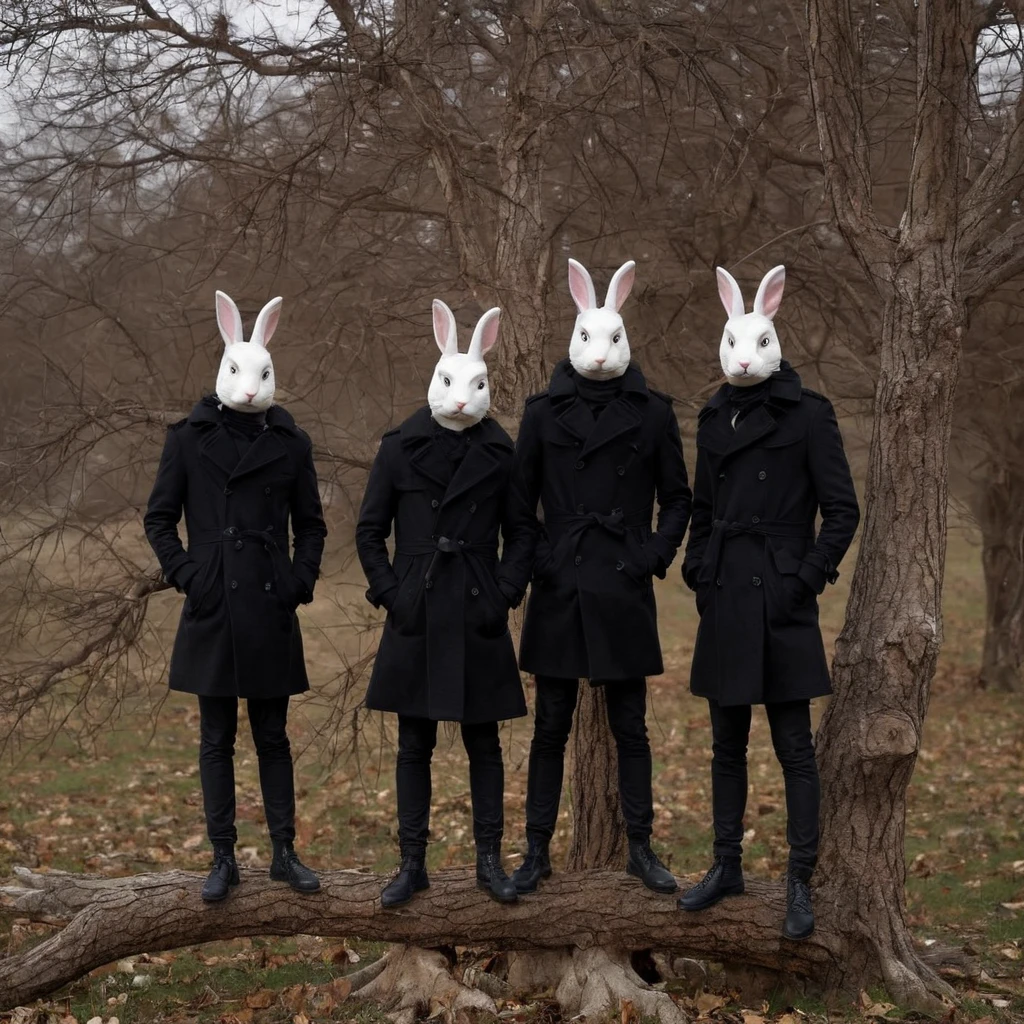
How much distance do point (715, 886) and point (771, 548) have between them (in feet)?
4.86

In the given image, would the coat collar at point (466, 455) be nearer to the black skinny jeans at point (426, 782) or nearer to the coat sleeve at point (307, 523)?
the coat sleeve at point (307, 523)

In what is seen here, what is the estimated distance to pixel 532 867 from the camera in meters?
5.83

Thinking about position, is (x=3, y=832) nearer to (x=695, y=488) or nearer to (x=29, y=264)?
(x=29, y=264)

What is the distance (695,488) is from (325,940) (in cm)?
356

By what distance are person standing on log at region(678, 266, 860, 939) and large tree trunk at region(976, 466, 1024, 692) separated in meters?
9.68

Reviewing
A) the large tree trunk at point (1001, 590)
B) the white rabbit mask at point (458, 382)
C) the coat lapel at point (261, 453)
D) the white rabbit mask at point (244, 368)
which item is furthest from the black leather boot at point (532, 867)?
the large tree trunk at point (1001, 590)

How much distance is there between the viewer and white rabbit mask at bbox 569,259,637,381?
557cm

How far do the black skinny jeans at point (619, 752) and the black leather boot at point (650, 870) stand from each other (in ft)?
0.21

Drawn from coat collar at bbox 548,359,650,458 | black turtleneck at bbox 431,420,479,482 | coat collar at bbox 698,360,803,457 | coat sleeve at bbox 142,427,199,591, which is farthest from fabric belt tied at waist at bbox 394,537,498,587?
coat collar at bbox 698,360,803,457

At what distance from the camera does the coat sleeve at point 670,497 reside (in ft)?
18.6

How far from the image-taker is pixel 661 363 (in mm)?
9609

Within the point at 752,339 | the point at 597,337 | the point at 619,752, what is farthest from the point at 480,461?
the point at 619,752

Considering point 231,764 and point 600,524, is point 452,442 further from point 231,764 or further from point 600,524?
point 231,764

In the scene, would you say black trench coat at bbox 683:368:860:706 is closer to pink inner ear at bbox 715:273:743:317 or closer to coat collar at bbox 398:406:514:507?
pink inner ear at bbox 715:273:743:317
